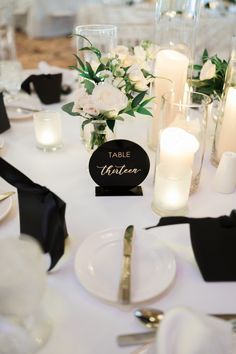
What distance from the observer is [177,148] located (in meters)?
0.85

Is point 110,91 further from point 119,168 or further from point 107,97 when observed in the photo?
point 119,168

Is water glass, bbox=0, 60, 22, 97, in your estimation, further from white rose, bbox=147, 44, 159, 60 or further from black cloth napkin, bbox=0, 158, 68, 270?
black cloth napkin, bbox=0, 158, 68, 270

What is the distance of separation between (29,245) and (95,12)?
3797 millimetres

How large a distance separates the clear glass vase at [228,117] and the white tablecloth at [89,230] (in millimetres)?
85

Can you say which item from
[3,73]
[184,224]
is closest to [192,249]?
[184,224]

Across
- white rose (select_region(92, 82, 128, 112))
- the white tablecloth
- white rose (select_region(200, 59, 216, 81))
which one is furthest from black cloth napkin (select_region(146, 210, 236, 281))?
white rose (select_region(200, 59, 216, 81))

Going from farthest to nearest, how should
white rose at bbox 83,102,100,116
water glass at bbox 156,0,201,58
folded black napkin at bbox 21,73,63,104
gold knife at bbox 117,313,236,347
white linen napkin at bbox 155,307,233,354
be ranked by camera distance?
folded black napkin at bbox 21,73,63,104
water glass at bbox 156,0,201,58
white rose at bbox 83,102,100,116
gold knife at bbox 117,313,236,347
white linen napkin at bbox 155,307,233,354

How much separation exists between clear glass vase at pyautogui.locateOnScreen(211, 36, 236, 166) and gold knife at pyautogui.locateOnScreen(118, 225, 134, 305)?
46cm

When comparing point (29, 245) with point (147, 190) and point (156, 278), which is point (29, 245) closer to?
point (156, 278)

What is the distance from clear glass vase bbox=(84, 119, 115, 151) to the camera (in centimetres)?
101

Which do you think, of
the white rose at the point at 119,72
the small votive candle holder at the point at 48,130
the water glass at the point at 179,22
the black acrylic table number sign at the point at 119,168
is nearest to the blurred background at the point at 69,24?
the water glass at the point at 179,22

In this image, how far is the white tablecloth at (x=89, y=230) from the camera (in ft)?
1.94

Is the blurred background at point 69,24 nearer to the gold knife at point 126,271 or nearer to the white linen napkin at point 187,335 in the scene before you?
the gold knife at point 126,271

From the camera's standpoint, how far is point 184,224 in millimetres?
821
